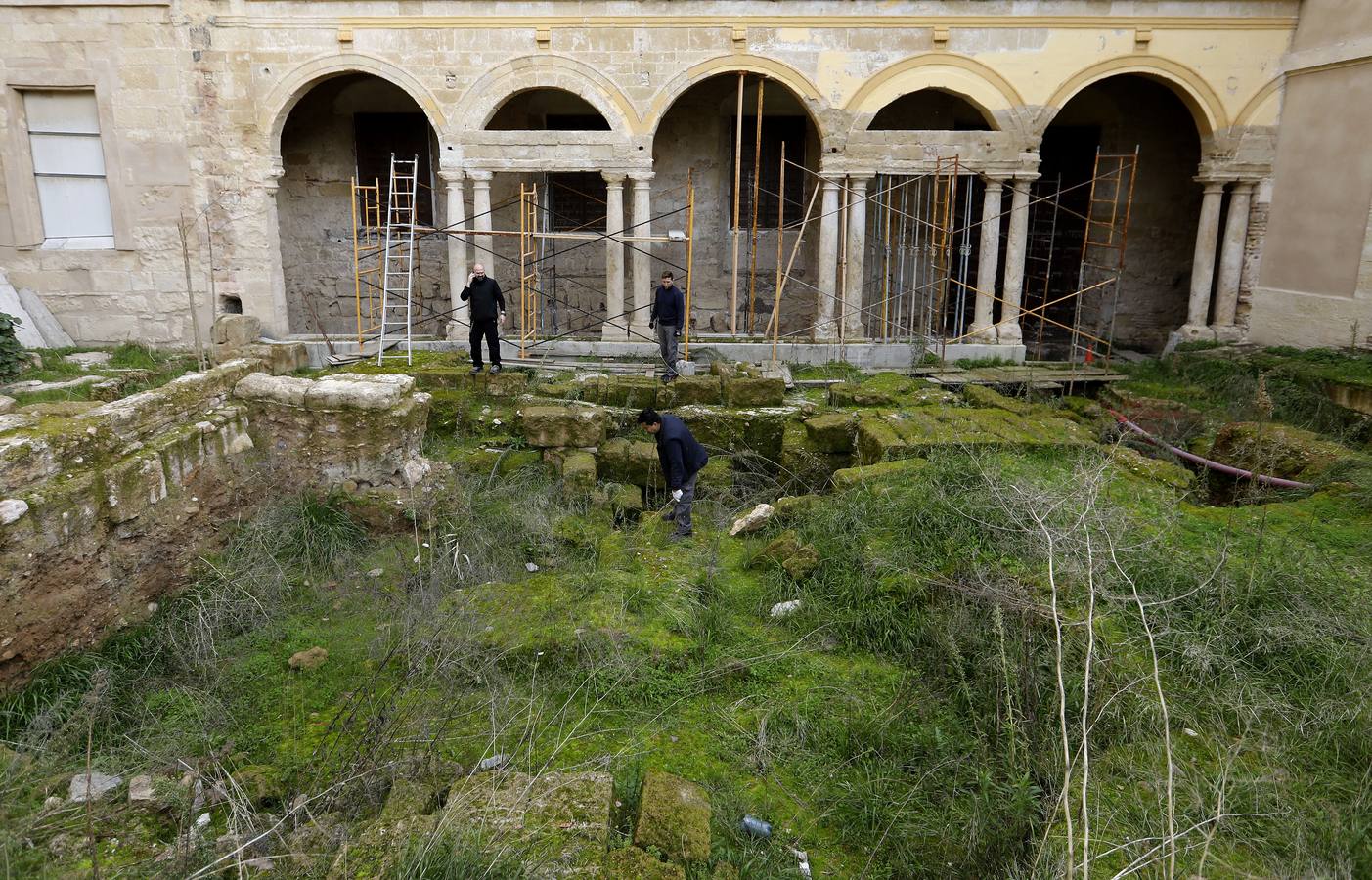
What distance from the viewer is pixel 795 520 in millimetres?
7227

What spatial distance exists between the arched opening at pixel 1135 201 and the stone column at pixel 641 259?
628cm

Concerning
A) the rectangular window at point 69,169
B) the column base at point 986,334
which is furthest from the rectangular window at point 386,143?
the column base at point 986,334

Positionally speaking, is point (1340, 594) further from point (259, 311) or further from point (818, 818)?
point (259, 311)

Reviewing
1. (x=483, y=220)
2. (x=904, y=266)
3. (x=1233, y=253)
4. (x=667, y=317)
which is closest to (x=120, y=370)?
(x=483, y=220)

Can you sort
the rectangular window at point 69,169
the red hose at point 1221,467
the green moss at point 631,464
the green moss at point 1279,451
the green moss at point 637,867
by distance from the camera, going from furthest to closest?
1. the rectangular window at point 69,169
2. the green moss at point 631,464
3. the green moss at point 1279,451
4. the red hose at point 1221,467
5. the green moss at point 637,867

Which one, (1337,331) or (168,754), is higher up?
(1337,331)

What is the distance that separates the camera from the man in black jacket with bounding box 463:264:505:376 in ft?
34.5

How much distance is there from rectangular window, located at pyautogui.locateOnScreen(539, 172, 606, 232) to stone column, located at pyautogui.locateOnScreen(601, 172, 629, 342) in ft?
6.75

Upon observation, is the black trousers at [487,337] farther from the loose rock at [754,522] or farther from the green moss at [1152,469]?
the green moss at [1152,469]

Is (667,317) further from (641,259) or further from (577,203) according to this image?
(577,203)

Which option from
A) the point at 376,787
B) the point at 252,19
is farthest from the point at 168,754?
the point at 252,19

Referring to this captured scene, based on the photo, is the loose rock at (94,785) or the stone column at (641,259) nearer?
the loose rock at (94,785)

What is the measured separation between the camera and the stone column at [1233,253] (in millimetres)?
12664

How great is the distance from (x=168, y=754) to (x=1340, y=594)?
21.1 ft
